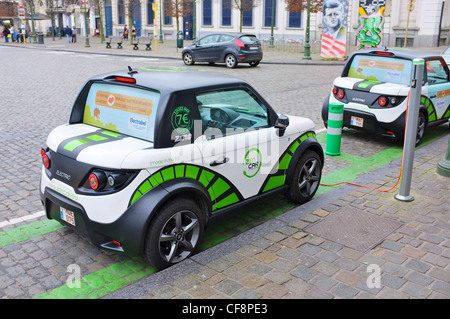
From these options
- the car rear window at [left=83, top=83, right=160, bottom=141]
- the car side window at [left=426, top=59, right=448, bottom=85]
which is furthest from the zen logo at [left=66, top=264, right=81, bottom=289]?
the car side window at [left=426, top=59, right=448, bottom=85]

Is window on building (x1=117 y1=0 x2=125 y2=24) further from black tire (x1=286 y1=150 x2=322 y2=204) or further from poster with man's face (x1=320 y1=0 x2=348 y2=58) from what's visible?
black tire (x1=286 y1=150 x2=322 y2=204)

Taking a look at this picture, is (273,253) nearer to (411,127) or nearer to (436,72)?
(411,127)

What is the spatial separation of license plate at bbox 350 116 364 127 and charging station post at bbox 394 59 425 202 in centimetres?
267

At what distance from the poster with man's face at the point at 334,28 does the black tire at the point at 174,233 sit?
70.5 ft

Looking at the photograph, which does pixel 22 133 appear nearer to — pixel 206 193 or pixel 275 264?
pixel 206 193

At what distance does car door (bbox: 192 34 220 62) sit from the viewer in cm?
2125

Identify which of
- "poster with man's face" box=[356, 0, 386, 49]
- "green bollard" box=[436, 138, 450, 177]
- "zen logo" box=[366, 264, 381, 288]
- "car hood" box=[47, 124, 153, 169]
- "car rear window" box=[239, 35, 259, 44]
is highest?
"poster with man's face" box=[356, 0, 386, 49]

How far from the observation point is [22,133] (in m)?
9.06

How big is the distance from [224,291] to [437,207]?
323 centimetres

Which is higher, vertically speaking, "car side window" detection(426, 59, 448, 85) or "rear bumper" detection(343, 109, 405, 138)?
"car side window" detection(426, 59, 448, 85)

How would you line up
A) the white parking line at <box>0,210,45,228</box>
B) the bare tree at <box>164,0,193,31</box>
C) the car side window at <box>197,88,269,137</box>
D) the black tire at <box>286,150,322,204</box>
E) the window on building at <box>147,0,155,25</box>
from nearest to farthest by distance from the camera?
the car side window at <box>197,88,269,137</box> → the white parking line at <box>0,210,45,228</box> → the black tire at <box>286,150,322,204</box> → the bare tree at <box>164,0,193,31</box> → the window on building at <box>147,0,155,25</box>

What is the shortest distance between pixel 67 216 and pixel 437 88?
7193 mm

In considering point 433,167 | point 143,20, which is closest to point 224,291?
point 433,167

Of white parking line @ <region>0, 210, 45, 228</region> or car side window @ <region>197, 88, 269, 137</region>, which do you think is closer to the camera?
car side window @ <region>197, 88, 269, 137</region>
